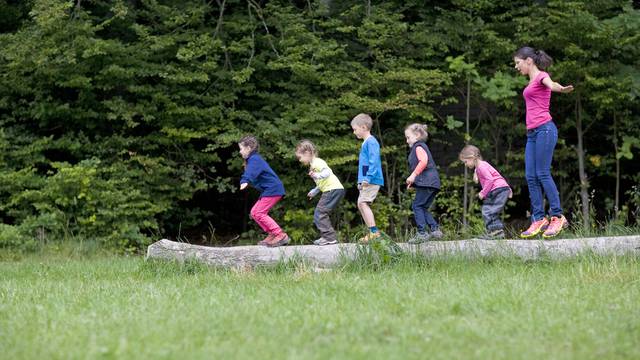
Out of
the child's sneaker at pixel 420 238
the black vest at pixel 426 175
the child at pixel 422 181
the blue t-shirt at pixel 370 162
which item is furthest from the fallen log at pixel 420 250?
the blue t-shirt at pixel 370 162

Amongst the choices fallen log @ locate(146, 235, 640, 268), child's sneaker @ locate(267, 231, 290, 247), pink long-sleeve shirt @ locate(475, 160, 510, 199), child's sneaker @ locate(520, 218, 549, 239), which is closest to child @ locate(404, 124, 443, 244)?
pink long-sleeve shirt @ locate(475, 160, 510, 199)

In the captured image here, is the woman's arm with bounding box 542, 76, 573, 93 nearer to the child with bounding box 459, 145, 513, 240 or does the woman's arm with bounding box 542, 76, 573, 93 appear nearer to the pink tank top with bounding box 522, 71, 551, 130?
the pink tank top with bounding box 522, 71, 551, 130

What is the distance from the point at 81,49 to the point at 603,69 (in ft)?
27.6

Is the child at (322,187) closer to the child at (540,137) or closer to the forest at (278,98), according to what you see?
the child at (540,137)

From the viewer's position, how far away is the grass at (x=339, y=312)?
512 centimetres

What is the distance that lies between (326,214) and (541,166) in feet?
8.45

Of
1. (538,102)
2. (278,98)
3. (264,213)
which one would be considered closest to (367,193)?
(264,213)

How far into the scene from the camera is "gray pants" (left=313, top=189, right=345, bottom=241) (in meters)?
9.63

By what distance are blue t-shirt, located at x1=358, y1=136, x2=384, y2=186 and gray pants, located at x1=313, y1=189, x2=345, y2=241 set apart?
1.29 feet

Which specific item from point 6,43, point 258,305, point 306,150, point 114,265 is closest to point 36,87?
point 6,43

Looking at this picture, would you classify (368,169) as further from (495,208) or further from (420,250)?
(495,208)

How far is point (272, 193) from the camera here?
404 inches

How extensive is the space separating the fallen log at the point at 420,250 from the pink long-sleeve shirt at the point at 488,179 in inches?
30.1

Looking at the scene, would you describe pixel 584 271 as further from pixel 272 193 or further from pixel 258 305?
pixel 272 193
